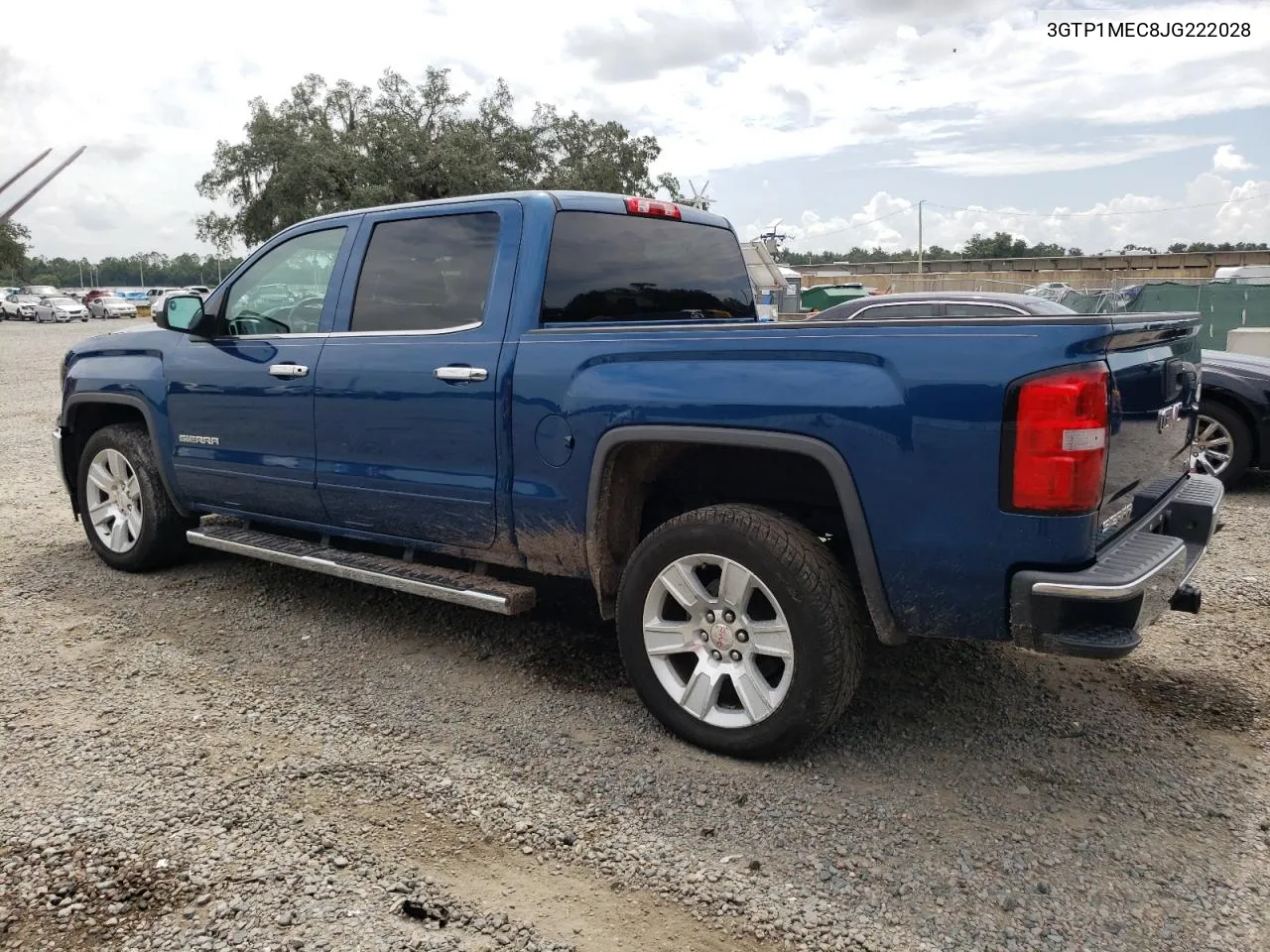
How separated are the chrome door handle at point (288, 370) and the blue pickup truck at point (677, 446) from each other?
19 mm

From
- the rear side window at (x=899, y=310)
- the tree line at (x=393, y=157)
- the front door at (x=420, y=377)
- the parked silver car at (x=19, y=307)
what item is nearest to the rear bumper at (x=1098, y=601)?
the front door at (x=420, y=377)

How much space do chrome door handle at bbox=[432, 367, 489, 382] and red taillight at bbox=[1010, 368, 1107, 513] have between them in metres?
1.97

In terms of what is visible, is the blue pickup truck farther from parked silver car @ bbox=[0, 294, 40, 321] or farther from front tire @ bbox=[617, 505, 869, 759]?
parked silver car @ bbox=[0, 294, 40, 321]

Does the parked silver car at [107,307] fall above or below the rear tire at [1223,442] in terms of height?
above

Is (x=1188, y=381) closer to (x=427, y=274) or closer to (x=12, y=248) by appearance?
(x=427, y=274)

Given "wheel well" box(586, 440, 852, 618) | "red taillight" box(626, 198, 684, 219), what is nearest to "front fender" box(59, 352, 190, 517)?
"red taillight" box(626, 198, 684, 219)

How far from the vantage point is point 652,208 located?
4.47 meters

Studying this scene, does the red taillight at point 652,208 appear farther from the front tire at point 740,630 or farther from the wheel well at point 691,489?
the front tire at point 740,630

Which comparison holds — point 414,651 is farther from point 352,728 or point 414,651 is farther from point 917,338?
point 917,338

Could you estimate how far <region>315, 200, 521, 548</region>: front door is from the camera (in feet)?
12.8

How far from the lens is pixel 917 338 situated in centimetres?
287

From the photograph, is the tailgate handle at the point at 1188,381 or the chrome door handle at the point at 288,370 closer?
the tailgate handle at the point at 1188,381

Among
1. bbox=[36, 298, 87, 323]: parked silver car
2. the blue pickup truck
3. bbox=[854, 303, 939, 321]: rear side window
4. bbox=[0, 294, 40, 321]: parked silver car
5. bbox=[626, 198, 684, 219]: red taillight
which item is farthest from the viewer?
bbox=[0, 294, 40, 321]: parked silver car

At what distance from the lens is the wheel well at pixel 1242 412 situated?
737cm
